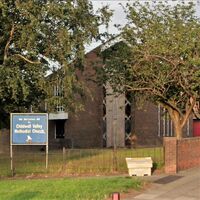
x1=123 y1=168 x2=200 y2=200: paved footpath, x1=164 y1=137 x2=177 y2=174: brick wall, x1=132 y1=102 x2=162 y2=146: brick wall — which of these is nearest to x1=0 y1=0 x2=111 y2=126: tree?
x1=164 y1=137 x2=177 y2=174: brick wall

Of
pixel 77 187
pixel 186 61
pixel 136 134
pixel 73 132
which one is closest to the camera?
pixel 77 187

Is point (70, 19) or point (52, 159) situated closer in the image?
point (70, 19)

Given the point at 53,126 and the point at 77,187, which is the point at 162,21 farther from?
the point at 53,126

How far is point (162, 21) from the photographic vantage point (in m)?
24.0

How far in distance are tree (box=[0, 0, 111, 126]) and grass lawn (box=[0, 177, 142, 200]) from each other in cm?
655

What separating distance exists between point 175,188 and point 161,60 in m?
8.80

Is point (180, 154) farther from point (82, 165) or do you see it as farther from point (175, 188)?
point (175, 188)

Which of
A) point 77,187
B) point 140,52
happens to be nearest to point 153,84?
point 140,52

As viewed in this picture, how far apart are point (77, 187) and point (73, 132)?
125ft

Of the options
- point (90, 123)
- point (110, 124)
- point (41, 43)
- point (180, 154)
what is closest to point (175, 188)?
point (180, 154)

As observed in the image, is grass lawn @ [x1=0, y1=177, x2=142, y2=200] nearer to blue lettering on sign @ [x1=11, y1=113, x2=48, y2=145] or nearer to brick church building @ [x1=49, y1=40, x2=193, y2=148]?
blue lettering on sign @ [x1=11, y1=113, x2=48, y2=145]

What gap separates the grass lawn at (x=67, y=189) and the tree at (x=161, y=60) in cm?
756

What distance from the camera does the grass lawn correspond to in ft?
44.9

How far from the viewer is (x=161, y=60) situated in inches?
908
